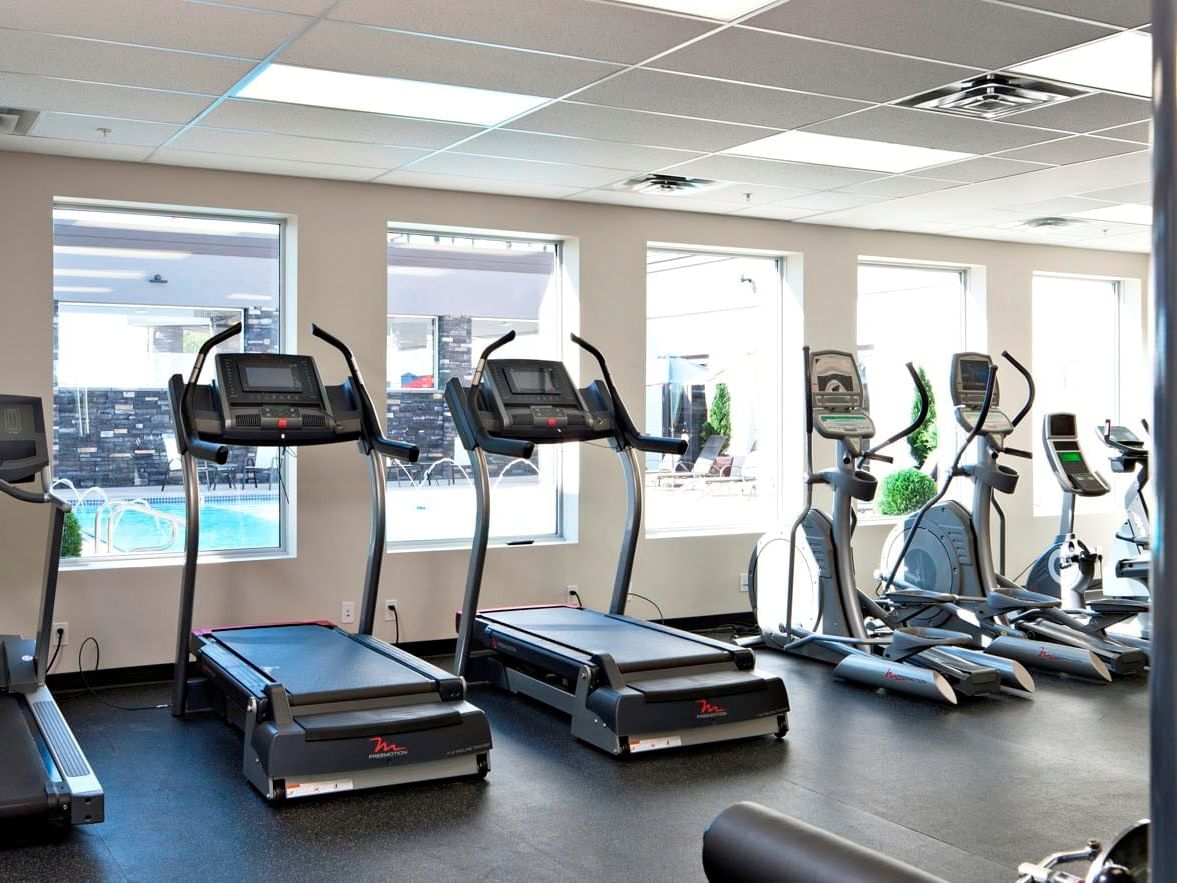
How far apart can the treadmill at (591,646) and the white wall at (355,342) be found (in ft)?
2.80

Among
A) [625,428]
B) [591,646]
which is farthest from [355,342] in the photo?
[591,646]

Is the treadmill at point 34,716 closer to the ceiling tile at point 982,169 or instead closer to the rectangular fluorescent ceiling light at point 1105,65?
the rectangular fluorescent ceiling light at point 1105,65

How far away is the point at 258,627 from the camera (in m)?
5.96

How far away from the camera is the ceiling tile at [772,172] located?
6.37 m

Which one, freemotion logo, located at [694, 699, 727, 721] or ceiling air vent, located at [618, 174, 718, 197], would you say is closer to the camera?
freemotion logo, located at [694, 699, 727, 721]

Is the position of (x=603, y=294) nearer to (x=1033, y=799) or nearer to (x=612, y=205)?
(x=612, y=205)

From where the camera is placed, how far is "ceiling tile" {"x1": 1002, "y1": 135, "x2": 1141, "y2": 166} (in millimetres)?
5883

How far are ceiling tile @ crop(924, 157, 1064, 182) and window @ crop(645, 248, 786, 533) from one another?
197 centimetres

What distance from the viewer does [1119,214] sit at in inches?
319

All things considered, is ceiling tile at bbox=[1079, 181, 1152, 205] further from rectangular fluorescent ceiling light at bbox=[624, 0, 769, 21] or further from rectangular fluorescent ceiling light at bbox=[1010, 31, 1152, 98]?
rectangular fluorescent ceiling light at bbox=[624, 0, 769, 21]

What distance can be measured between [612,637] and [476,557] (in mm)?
790

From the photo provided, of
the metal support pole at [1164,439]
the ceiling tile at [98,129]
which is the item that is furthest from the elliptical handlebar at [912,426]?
the metal support pole at [1164,439]

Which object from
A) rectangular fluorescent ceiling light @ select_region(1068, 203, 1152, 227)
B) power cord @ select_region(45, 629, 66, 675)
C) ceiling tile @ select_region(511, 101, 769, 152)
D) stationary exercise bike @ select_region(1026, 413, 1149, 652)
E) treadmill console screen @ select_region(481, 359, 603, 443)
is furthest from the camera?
rectangular fluorescent ceiling light @ select_region(1068, 203, 1152, 227)

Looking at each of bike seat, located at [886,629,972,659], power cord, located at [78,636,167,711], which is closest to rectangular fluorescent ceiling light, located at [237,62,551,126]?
power cord, located at [78,636,167,711]
